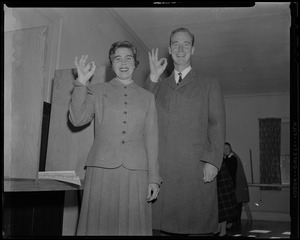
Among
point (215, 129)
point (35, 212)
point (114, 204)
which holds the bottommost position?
point (35, 212)

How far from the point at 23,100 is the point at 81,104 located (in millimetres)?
292

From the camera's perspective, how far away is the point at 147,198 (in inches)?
58.4

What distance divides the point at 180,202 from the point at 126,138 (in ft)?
1.25

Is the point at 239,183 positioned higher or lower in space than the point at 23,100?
lower

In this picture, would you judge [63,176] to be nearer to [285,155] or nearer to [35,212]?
[35,212]

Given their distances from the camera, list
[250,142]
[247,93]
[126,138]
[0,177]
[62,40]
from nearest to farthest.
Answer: [0,177]
[126,138]
[62,40]
[247,93]
[250,142]

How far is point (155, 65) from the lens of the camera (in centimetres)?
165

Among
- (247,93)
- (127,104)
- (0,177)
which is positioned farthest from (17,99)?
(247,93)

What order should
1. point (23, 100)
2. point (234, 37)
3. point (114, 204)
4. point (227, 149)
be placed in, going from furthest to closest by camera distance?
1. point (227, 149)
2. point (234, 37)
3. point (23, 100)
4. point (114, 204)

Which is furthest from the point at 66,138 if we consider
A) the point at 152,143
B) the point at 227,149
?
the point at 227,149

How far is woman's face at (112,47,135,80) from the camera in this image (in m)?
1.54

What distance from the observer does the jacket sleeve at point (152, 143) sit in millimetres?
1479

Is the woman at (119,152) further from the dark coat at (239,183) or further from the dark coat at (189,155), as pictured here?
the dark coat at (239,183)

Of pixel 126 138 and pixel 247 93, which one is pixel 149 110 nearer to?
pixel 126 138
